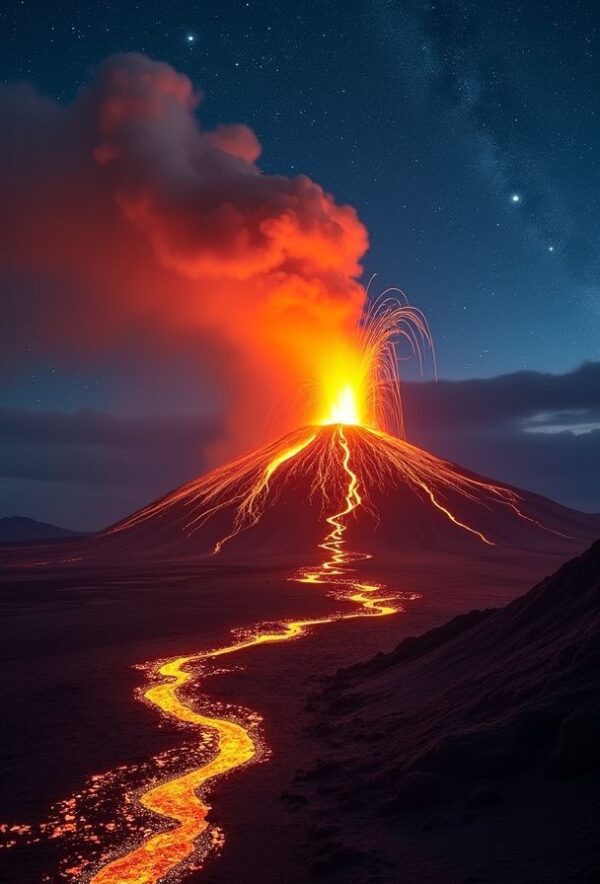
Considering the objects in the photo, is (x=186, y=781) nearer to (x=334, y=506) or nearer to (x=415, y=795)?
(x=415, y=795)

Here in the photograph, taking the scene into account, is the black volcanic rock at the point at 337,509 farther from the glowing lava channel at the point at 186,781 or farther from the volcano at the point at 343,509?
the glowing lava channel at the point at 186,781

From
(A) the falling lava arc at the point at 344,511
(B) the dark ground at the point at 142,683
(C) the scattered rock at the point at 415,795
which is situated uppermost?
(A) the falling lava arc at the point at 344,511

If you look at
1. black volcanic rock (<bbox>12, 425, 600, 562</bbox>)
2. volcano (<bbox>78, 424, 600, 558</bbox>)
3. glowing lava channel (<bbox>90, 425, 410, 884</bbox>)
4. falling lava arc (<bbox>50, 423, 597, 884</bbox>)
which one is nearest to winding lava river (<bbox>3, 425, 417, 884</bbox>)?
glowing lava channel (<bbox>90, 425, 410, 884</bbox>)

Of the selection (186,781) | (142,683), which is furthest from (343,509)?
(186,781)

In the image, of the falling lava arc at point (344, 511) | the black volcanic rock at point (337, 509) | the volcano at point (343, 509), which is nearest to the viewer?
the falling lava arc at point (344, 511)

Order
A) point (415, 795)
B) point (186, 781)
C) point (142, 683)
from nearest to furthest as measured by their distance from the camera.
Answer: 1. point (415, 795)
2. point (186, 781)
3. point (142, 683)

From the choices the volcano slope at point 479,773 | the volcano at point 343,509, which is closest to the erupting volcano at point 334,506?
the volcano at point 343,509
